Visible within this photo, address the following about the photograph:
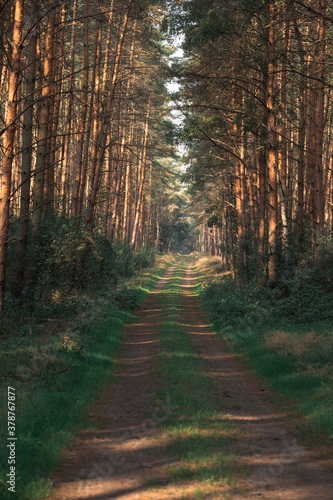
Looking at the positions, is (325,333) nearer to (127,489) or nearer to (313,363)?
(313,363)

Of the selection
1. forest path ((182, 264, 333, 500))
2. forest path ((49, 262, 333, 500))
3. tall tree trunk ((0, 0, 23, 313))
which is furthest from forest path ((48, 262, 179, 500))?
tall tree trunk ((0, 0, 23, 313))

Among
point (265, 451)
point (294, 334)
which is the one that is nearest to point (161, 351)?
point (294, 334)

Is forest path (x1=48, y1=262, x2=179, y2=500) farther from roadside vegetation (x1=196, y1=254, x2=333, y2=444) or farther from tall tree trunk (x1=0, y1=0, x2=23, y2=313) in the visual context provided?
tall tree trunk (x1=0, y1=0, x2=23, y2=313)

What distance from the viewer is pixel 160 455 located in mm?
5043

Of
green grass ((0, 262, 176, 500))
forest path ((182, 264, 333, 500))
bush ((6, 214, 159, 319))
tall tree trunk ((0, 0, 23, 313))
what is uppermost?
tall tree trunk ((0, 0, 23, 313))

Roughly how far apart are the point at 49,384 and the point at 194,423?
2.77m

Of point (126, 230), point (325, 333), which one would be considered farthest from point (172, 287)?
point (325, 333)

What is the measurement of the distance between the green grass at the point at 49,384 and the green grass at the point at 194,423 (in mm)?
1309

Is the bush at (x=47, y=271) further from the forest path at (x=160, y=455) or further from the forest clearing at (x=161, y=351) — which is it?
the forest path at (x=160, y=455)

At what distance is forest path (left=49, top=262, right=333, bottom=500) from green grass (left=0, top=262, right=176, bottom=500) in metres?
0.23

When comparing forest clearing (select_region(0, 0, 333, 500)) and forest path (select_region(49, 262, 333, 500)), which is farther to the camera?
forest clearing (select_region(0, 0, 333, 500))

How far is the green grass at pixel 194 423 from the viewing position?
15.2ft

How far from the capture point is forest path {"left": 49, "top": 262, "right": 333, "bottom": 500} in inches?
166

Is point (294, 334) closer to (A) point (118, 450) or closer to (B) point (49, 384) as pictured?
(B) point (49, 384)
